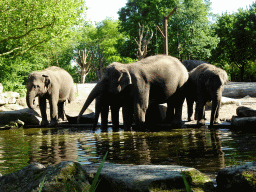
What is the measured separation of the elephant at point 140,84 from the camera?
10.6m

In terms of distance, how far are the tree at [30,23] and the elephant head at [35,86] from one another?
28.5 feet

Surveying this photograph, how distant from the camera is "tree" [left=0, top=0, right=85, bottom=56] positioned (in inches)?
845

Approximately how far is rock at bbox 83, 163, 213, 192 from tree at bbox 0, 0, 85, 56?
19.1 m

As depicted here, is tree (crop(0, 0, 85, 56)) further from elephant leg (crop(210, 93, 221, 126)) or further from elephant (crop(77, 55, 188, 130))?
elephant leg (crop(210, 93, 221, 126))

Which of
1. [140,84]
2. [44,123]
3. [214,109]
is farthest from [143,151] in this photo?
[44,123]

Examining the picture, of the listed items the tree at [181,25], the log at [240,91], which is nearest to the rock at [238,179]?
the log at [240,91]

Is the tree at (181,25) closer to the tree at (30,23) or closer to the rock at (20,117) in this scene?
the tree at (30,23)

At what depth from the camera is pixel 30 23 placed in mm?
22469

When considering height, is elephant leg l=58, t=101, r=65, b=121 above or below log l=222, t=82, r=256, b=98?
below

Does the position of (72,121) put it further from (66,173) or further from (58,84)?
(66,173)

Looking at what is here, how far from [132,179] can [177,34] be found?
113ft

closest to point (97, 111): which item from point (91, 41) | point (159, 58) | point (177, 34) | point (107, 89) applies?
point (107, 89)

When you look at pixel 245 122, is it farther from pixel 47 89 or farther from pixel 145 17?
pixel 145 17

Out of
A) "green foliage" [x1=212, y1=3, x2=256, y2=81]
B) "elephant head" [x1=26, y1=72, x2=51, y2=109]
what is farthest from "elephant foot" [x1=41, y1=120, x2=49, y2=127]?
"green foliage" [x1=212, y1=3, x2=256, y2=81]
